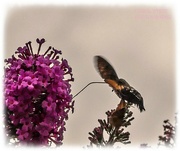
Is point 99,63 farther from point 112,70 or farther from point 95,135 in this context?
point 95,135

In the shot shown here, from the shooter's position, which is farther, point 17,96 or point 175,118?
point 175,118

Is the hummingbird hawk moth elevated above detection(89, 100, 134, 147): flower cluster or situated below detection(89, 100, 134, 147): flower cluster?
above

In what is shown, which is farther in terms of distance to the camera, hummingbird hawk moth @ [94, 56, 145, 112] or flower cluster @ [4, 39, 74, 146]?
hummingbird hawk moth @ [94, 56, 145, 112]

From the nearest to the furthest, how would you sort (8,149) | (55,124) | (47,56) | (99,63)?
1. (8,149)
2. (55,124)
3. (47,56)
4. (99,63)

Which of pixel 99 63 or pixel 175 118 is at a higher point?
pixel 99 63

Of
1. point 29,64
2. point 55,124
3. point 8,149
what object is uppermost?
point 29,64

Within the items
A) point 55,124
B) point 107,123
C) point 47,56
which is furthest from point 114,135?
point 47,56
